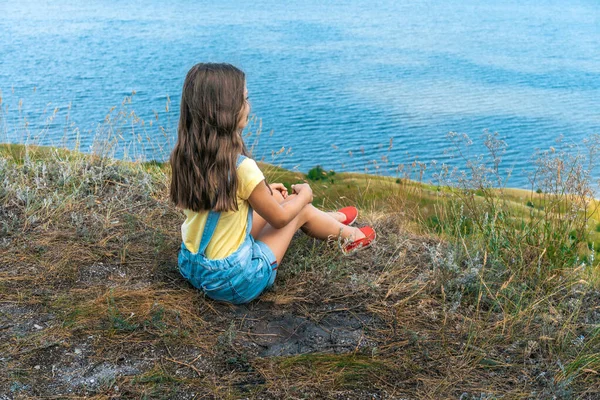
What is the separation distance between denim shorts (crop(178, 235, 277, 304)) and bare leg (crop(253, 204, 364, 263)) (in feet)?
0.27

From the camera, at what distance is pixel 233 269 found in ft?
11.8

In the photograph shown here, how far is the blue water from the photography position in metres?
12.8

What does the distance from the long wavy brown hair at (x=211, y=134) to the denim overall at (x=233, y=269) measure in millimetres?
115

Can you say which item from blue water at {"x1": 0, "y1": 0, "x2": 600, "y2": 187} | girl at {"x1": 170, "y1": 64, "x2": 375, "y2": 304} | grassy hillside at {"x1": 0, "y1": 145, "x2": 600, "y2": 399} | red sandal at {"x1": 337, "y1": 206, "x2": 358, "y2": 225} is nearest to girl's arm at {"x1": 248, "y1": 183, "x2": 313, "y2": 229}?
girl at {"x1": 170, "y1": 64, "x2": 375, "y2": 304}

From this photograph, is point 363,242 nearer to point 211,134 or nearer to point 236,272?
point 236,272

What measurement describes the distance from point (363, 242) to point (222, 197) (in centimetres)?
137

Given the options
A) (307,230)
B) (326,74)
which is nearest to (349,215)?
(307,230)

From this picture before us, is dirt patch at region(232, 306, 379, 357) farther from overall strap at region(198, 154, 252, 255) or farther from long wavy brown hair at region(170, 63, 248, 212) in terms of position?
long wavy brown hair at region(170, 63, 248, 212)

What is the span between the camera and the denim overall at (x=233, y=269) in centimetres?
361

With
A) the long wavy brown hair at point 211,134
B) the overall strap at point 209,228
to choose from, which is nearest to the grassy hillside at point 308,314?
the overall strap at point 209,228

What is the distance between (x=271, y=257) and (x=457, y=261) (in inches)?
49.0

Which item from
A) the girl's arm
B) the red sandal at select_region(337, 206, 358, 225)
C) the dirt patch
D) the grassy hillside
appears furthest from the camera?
the red sandal at select_region(337, 206, 358, 225)

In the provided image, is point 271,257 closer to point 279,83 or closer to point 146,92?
point 146,92

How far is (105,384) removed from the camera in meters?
2.94
